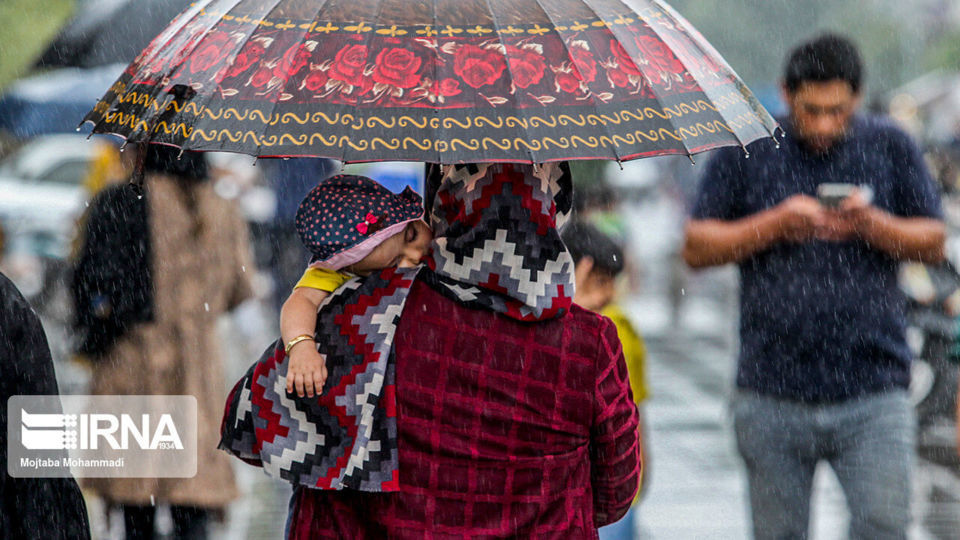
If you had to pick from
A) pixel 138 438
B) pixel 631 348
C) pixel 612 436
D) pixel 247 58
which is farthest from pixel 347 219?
pixel 138 438

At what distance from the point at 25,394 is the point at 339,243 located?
762 mm

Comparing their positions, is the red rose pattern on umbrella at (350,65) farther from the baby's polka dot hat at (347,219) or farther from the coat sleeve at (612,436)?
the coat sleeve at (612,436)

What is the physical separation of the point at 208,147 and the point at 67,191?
1592cm

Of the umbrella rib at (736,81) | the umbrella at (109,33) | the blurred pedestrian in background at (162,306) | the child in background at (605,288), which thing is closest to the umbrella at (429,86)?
the umbrella rib at (736,81)

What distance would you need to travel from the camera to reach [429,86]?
2471 millimetres

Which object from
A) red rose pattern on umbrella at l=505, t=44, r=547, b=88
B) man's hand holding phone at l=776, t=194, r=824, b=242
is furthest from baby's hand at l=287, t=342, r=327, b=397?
man's hand holding phone at l=776, t=194, r=824, b=242

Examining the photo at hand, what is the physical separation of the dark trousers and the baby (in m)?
2.99

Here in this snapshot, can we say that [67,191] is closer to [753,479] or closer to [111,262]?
[111,262]

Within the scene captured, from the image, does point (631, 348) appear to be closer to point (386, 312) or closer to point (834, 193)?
point (834, 193)

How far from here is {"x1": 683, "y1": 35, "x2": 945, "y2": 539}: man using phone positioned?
4.26 metres

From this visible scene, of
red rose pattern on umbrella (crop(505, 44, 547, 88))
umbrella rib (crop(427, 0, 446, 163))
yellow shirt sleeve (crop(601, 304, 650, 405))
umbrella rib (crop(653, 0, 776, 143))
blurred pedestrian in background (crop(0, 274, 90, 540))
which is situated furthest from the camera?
yellow shirt sleeve (crop(601, 304, 650, 405))

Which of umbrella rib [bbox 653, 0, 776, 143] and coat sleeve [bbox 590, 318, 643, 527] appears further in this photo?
umbrella rib [bbox 653, 0, 776, 143]

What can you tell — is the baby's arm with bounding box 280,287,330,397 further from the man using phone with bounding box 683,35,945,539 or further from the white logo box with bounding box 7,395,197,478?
the white logo box with bounding box 7,395,197,478

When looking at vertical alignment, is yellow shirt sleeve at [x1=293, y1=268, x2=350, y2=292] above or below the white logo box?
above
